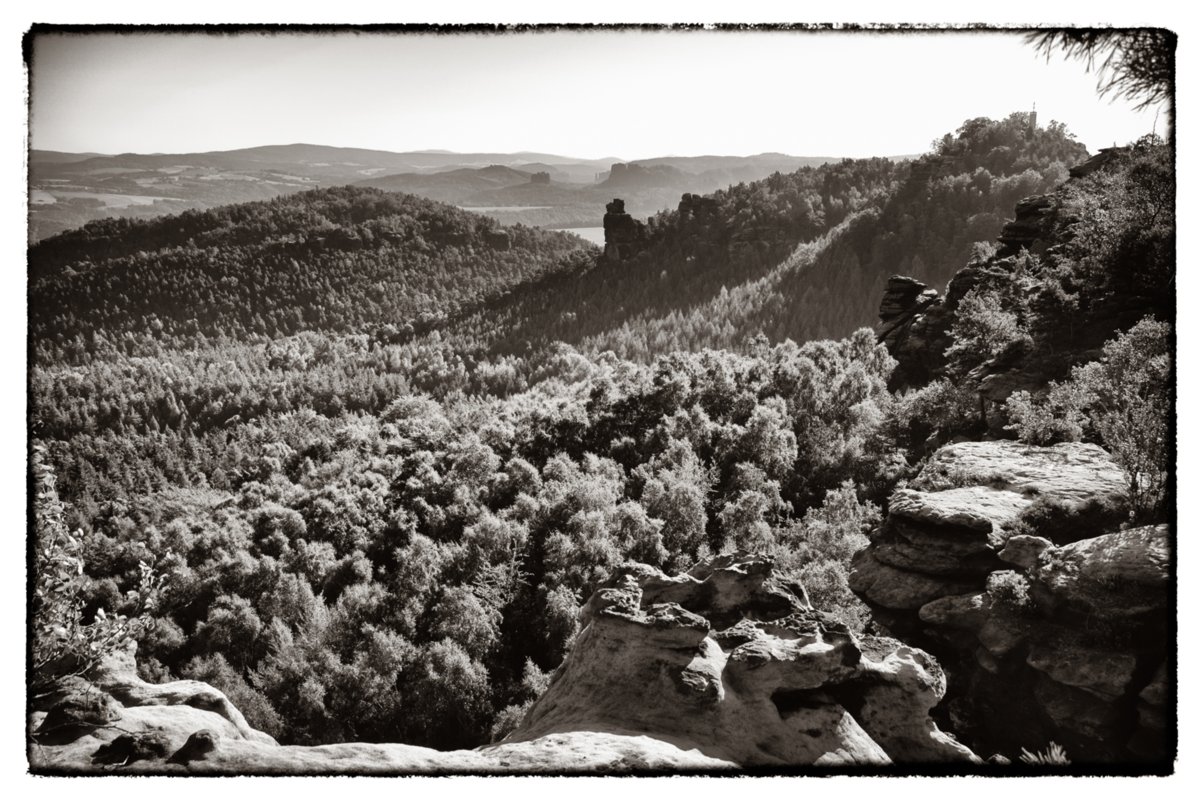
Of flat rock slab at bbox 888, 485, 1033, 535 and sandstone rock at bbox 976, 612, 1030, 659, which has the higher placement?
flat rock slab at bbox 888, 485, 1033, 535

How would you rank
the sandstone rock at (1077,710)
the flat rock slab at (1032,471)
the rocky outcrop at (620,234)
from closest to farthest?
the sandstone rock at (1077,710) < the flat rock slab at (1032,471) < the rocky outcrop at (620,234)

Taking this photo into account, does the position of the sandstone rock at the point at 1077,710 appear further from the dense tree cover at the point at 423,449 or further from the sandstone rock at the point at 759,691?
the dense tree cover at the point at 423,449

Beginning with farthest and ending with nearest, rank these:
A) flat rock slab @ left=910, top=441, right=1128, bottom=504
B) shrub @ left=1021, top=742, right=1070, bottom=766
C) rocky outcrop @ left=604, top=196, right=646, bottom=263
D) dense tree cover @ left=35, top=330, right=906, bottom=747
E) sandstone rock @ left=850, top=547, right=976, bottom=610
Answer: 1. rocky outcrop @ left=604, top=196, right=646, bottom=263
2. dense tree cover @ left=35, top=330, right=906, bottom=747
3. sandstone rock @ left=850, top=547, right=976, bottom=610
4. flat rock slab @ left=910, top=441, right=1128, bottom=504
5. shrub @ left=1021, top=742, right=1070, bottom=766

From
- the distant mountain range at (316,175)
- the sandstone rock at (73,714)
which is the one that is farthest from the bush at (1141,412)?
the sandstone rock at (73,714)

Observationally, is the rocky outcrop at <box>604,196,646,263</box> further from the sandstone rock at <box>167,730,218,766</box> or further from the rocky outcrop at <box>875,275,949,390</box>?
the sandstone rock at <box>167,730,218,766</box>

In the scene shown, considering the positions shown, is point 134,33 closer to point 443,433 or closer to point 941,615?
point 941,615

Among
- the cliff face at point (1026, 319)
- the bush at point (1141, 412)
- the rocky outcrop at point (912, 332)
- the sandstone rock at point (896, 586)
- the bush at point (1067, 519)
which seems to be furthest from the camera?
the rocky outcrop at point (912, 332)

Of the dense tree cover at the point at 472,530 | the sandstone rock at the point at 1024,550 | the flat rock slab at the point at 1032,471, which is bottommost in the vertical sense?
the dense tree cover at the point at 472,530

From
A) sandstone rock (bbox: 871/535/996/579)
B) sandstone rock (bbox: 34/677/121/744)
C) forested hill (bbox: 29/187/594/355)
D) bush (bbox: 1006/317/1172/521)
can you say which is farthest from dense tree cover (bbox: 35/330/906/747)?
bush (bbox: 1006/317/1172/521)
